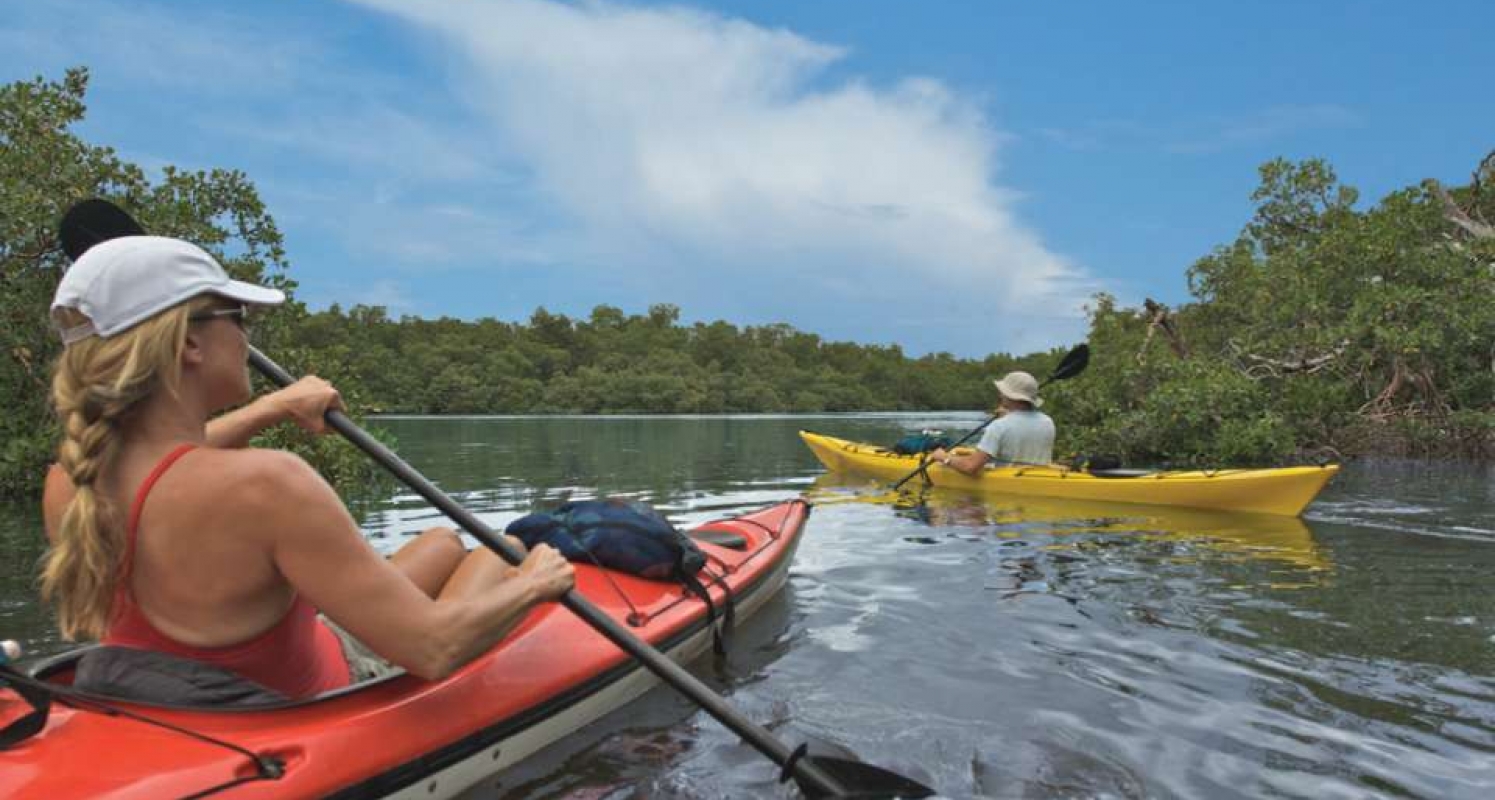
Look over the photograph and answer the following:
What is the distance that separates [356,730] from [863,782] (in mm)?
1596

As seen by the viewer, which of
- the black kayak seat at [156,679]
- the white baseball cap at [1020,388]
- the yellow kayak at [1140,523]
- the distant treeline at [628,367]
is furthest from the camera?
the distant treeline at [628,367]

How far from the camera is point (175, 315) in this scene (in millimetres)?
2018

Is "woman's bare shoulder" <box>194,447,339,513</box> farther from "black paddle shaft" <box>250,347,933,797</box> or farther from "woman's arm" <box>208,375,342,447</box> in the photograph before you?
"black paddle shaft" <box>250,347,933,797</box>

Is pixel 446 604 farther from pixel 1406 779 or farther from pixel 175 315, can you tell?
pixel 1406 779

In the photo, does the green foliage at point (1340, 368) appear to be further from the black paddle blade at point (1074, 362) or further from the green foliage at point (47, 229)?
the green foliage at point (47, 229)

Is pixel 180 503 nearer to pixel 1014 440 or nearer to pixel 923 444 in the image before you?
pixel 1014 440

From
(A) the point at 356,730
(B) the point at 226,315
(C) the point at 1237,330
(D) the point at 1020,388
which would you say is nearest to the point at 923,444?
(D) the point at 1020,388

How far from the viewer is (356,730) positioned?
2.45m

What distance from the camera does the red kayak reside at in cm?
Answer: 211

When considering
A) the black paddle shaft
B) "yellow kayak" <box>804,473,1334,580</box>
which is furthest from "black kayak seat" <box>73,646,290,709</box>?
"yellow kayak" <box>804,473,1334,580</box>

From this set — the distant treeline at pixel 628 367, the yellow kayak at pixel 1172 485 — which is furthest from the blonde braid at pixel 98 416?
the distant treeline at pixel 628 367

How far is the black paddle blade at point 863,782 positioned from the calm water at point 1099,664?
0.62ft

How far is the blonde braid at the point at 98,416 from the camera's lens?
1.95m

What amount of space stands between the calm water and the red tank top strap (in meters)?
1.47
